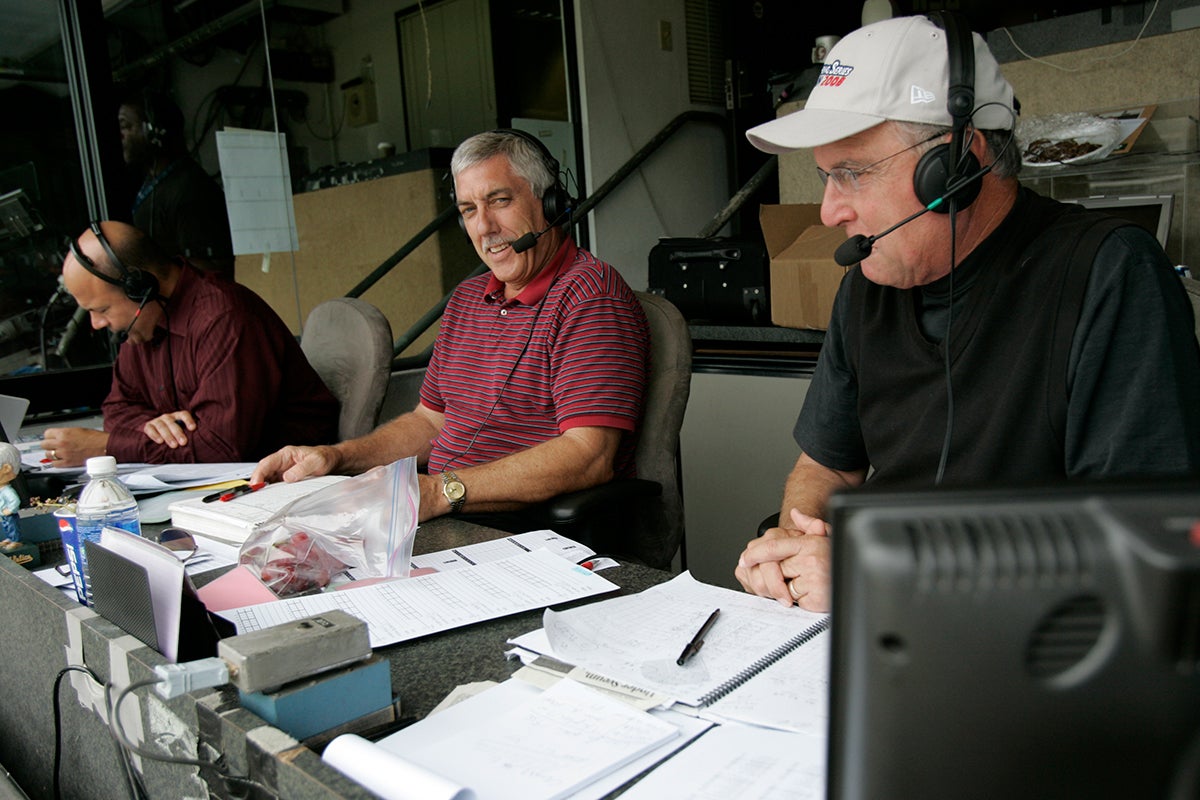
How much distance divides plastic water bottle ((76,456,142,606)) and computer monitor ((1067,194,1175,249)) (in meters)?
2.38

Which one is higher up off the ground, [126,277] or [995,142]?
[995,142]

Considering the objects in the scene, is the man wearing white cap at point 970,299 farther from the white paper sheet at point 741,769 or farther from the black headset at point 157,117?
the black headset at point 157,117

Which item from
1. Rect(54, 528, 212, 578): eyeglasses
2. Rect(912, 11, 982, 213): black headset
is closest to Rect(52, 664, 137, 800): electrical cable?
Rect(54, 528, 212, 578): eyeglasses

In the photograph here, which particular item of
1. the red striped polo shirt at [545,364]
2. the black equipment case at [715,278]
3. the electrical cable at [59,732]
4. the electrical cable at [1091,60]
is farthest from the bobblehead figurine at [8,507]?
the electrical cable at [1091,60]

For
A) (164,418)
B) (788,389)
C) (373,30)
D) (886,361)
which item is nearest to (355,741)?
(886,361)

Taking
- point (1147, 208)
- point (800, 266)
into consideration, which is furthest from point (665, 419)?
point (1147, 208)

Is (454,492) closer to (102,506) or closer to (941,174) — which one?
(102,506)

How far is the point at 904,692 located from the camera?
313mm

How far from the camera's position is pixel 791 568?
3.35ft

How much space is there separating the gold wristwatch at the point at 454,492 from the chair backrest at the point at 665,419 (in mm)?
372

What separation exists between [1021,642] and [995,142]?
3.30 feet

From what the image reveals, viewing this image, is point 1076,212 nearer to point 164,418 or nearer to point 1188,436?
point 1188,436

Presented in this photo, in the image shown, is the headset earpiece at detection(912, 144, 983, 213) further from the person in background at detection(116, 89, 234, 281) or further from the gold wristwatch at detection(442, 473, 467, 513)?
the person in background at detection(116, 89, 234, 281)

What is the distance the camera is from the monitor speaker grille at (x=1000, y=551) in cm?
29
